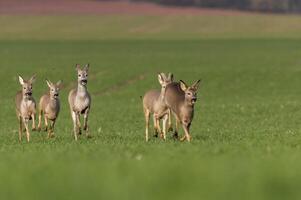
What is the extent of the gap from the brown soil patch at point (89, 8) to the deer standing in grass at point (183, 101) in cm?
12854

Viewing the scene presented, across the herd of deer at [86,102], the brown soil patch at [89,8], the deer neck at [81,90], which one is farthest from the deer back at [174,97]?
the brown soil patch at [89,8]

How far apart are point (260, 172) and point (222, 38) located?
105088mm

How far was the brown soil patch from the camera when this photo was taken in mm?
151375

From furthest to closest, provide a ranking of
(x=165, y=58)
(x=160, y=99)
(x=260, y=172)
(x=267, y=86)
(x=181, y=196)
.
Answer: (x=165, y=58), (x=267, y=86), (x=160, y=99), (x=260, y=172), (x=181, y=196)

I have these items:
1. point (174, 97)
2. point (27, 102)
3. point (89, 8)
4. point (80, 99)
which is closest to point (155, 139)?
point (174, 97)

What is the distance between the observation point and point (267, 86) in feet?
171

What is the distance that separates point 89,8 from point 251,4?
3966cm

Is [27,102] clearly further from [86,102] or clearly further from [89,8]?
[89,8]

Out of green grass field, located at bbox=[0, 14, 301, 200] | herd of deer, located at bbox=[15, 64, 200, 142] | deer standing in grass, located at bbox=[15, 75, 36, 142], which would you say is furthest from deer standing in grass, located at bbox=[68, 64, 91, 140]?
deer standing in grass, located at bbox=[15, 75, 36, 142]

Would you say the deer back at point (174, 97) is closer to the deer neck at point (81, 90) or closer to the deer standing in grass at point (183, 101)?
the deer standing in grass at point (183, 101)

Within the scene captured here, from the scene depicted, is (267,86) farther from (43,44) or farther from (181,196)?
(43,44)

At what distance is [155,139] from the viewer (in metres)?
22.6

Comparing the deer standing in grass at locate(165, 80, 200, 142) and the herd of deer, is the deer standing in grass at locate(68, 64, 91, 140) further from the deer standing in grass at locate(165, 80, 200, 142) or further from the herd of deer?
the deer standing in grass at locate(165, 80, 200, 142)

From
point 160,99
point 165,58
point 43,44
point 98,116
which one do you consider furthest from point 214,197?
point 43,44
